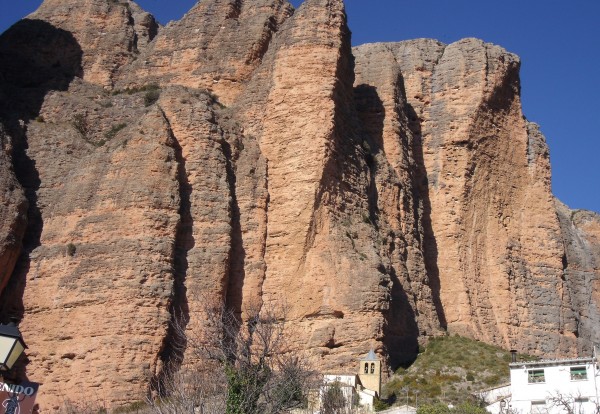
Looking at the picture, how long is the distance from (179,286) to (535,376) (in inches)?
494

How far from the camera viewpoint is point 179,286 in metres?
28.9

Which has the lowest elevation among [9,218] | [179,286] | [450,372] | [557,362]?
[450,372]

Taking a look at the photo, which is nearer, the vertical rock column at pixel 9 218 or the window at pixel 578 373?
the window at pixel 578 373

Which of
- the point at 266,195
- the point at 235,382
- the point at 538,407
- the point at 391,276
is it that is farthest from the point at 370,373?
the point at 235,382

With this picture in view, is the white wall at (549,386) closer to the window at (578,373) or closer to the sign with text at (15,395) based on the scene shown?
the window at (578,373)

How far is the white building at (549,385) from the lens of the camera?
91.2ft

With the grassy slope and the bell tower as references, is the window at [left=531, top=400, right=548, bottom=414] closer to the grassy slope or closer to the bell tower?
the grassy slope

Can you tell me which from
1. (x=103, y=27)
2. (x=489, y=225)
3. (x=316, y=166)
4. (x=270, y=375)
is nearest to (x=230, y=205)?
(x=316, y=166)

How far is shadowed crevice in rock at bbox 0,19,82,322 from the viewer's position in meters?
29.6

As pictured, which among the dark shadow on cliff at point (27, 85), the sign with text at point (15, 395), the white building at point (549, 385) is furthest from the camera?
the dark shadow on cliff at point (27, 85)

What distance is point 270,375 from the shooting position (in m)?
20.6

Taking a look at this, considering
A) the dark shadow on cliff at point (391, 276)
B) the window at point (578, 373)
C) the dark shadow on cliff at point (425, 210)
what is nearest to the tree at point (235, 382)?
the dark shadow on cliff at point (391, 276)

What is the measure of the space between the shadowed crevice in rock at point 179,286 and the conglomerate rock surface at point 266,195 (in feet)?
0.32

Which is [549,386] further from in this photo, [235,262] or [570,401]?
[235,262]
